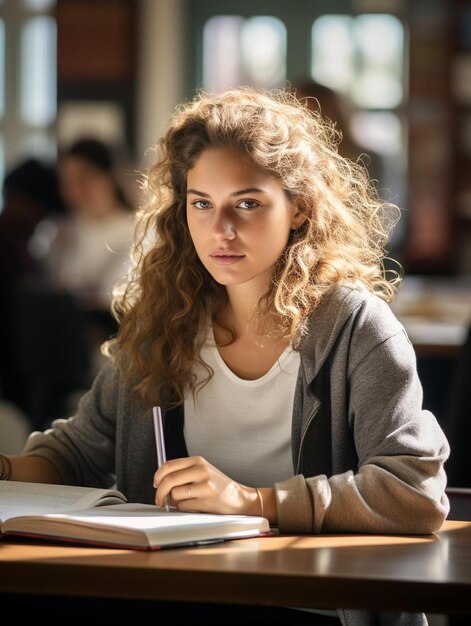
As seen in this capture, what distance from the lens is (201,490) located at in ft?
4.27

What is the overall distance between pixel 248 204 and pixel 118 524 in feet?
1.78

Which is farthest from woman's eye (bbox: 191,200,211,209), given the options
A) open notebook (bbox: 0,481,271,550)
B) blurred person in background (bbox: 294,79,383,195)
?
blurred person in background (bbox: 294,79,383,195)

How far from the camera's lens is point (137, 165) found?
7.34m

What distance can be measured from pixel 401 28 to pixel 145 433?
613 cm

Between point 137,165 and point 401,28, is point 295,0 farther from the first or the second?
point 137,165

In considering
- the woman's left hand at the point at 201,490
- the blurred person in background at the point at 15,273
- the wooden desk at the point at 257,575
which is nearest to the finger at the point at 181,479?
the woman's left hand at the point at 201,490

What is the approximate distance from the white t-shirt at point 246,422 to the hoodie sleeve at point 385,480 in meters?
0.18

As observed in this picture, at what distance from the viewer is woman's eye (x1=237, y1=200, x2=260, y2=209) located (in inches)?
60.6

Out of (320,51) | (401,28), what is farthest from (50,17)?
(401,28)

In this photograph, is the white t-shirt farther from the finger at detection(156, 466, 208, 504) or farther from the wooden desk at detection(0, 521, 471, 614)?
the wooden desk at detection(0, 521, 471, 614)

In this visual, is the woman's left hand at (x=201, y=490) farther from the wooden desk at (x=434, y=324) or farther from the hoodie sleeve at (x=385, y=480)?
the wooden desk at (x=434, y=324)

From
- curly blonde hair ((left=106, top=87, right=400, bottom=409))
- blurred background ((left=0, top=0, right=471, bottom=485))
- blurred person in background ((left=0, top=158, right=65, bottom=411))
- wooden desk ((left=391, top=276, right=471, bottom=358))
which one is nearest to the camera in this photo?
curly blonde hair ((left=106, top=87, right=400, bottom=409))

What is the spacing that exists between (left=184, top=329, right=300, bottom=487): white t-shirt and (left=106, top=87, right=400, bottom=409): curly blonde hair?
0.04 m

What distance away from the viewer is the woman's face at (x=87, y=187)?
539 cm
